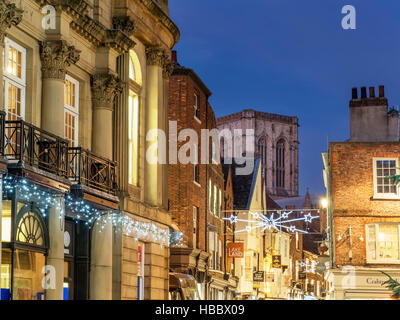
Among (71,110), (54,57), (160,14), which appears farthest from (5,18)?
A: (160,14)

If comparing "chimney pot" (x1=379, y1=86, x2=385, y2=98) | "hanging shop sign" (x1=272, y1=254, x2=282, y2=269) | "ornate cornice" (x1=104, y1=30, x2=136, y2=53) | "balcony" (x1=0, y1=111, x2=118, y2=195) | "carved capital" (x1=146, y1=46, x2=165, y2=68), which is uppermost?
"chimney pot" (x1=379, y1=86, x2=385, y2=98)

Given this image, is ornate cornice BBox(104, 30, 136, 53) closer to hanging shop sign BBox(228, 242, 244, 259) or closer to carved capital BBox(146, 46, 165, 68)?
carved capital BBox(146, 46, 165, 68)

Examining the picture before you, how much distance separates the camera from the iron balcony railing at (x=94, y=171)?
70.2 feet

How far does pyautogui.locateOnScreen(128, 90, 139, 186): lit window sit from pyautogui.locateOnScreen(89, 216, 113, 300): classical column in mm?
3592

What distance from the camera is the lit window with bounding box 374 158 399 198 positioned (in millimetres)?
42812

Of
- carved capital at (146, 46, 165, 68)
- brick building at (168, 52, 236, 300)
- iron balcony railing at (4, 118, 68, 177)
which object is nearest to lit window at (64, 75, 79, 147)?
iron balcony railing at (4, 118, 68, 177)

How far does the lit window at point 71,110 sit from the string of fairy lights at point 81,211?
217 cm

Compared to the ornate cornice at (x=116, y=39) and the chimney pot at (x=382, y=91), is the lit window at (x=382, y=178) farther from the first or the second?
the ornate cornice at (x=116, y=39)

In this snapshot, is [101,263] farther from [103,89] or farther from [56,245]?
[103,89]

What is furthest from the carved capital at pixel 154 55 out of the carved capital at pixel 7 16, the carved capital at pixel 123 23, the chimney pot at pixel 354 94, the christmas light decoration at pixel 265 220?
the chimney pot at pixel 354 94

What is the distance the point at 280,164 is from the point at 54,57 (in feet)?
470

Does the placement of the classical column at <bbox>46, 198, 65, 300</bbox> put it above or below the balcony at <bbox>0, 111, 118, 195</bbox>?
below

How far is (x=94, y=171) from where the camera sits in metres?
23.4

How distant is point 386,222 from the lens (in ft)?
139
